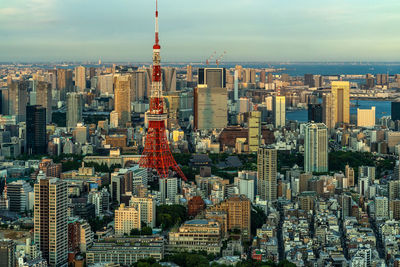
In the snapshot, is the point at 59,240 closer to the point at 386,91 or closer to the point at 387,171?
the point at 387,171

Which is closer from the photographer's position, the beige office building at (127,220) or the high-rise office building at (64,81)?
the beige office building at (127,220)

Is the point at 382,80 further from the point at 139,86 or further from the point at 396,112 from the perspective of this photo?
the point at 396,112

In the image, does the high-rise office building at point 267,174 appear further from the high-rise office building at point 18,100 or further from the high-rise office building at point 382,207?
the high-rise office building at point 18,100

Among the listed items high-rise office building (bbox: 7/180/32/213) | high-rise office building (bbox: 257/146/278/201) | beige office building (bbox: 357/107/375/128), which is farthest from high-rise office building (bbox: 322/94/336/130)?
high-rise office building (bbox: 7/180/32/213)

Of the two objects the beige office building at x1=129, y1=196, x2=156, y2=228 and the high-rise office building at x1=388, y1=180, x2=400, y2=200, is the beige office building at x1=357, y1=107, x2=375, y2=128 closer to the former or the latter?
the high-rise office building at x1=388, y1=180, x2=400, y2=200

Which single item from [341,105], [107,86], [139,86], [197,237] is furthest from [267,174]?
[107,86]

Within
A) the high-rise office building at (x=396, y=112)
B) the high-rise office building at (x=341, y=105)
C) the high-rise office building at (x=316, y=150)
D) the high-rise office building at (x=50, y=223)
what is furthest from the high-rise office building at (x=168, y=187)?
the high-rise office building at (x=396, y=112)
